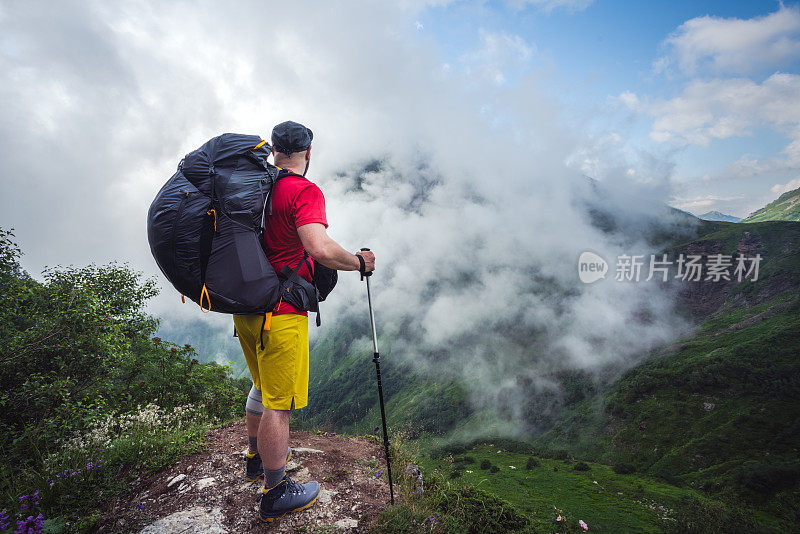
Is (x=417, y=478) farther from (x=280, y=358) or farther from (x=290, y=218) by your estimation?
(x=290, y=218)

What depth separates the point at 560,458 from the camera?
315 ft

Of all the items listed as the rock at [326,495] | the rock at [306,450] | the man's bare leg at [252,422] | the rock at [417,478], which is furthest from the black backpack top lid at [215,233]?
the rock at [306,450]

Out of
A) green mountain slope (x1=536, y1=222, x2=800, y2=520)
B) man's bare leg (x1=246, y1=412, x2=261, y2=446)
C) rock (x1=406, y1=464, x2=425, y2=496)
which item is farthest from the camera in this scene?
green mountain slope (x1=536, y1=222, x2=800, y2=520)

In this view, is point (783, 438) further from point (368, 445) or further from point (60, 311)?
point (60, 311)

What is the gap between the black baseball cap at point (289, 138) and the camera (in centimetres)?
352

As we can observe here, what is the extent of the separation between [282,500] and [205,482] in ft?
4.80

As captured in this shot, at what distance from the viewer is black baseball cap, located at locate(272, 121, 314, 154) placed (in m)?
3.52

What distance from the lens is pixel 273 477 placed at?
354 centimetres

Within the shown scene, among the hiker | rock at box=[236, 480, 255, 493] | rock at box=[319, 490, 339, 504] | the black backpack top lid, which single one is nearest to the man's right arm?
the hiker

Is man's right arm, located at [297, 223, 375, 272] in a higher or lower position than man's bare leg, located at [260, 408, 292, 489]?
higher

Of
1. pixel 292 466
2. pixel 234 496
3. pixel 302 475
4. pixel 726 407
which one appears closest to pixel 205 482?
pixel 234 496

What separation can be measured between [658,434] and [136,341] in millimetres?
141161

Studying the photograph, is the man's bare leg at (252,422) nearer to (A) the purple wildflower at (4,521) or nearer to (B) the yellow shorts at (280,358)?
(B) the yellow shorts at (280,358)

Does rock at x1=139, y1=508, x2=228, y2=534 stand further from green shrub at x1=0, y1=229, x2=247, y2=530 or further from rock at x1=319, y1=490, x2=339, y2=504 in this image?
rock at x1=319, y1=490, x2=339, y2=504
